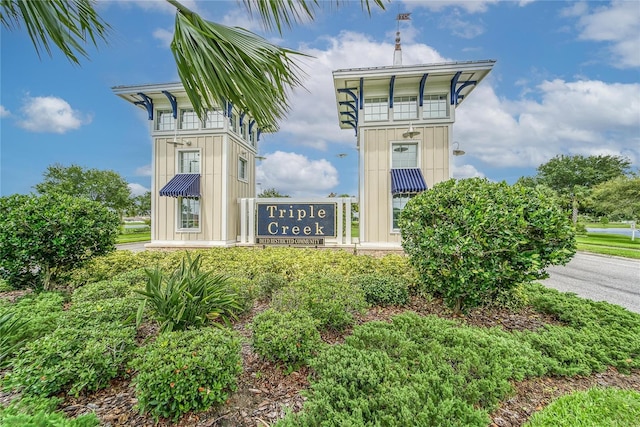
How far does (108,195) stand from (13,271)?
97.4 feet

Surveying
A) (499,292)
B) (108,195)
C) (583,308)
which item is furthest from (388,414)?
(108,195)

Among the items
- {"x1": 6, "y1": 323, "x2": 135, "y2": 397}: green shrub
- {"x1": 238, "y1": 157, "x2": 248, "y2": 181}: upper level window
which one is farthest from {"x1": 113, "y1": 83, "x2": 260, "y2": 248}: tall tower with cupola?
{"x1": 6, "y1": 323, "x2": 135, "y2": 397}: green shrub

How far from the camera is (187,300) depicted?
316 centimetres

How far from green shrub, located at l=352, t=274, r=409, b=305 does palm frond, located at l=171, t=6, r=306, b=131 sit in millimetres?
3205

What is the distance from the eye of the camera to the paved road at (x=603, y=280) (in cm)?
618

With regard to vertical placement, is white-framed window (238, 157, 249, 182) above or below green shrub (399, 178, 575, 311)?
above

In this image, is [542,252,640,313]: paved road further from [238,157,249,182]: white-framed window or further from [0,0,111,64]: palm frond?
[238,157,249,182]: white-framed window

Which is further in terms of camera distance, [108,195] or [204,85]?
[108,195]

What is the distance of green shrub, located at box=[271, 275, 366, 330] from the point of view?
10.7 feet

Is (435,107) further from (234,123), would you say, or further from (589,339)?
(589,339)

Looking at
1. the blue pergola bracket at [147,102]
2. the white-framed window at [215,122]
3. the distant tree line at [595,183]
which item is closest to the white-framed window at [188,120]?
the white-framed window at [215,122]

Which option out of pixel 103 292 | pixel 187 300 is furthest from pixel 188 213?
pixel 187 300

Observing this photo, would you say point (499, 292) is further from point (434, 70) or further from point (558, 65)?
point (558, 65)

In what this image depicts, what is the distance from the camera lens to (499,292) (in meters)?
3.99
